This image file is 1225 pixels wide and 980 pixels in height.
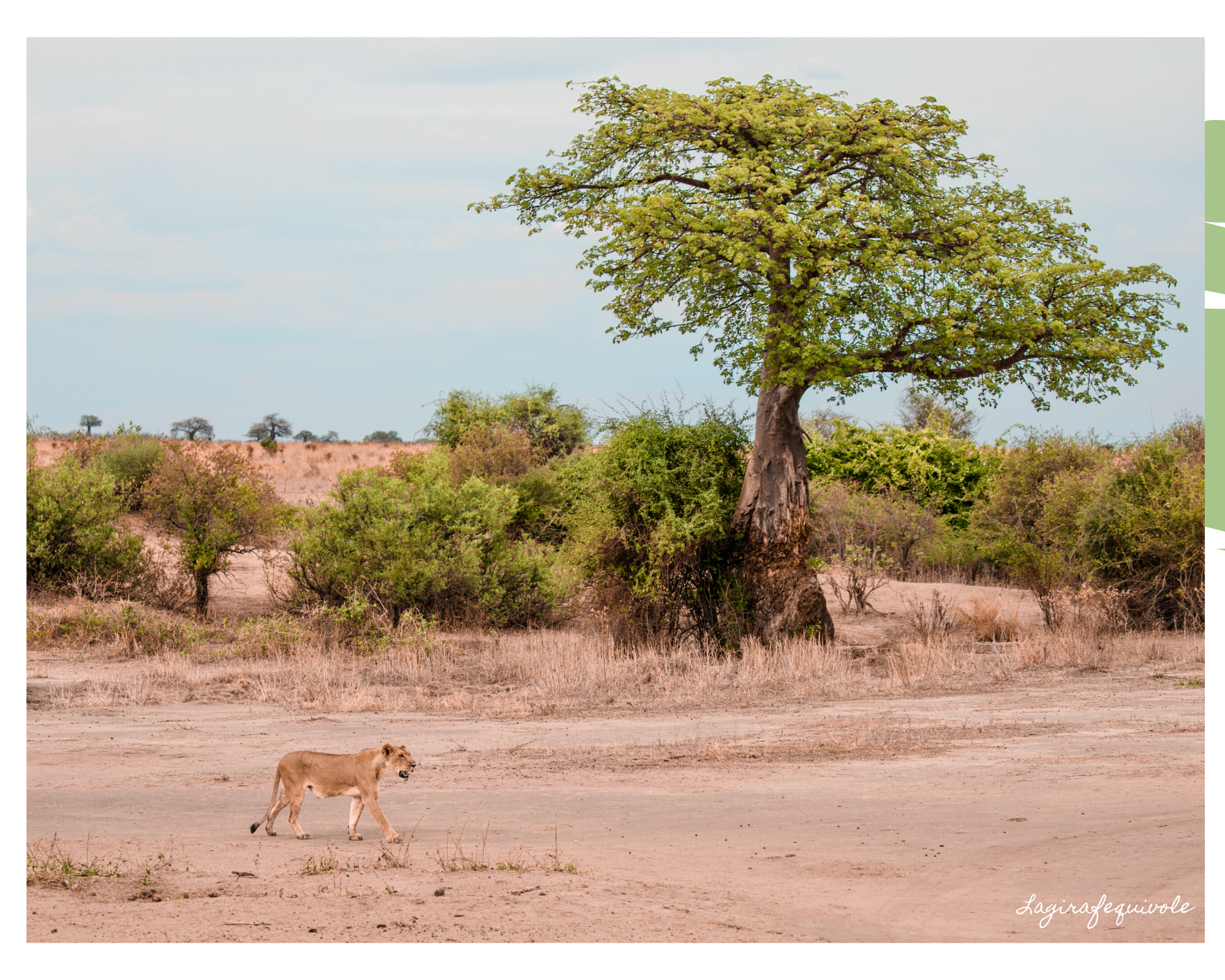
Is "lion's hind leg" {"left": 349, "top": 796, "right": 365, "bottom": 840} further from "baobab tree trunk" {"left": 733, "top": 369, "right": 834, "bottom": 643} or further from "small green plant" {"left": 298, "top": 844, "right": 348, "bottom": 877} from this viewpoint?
"baobab tree trunk" {"left": 733, "top": 369, "right": 834, "bottom": 643}

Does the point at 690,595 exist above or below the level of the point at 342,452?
below

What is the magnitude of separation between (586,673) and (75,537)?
33.4 ft

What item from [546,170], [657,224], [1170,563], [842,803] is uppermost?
[546,170]

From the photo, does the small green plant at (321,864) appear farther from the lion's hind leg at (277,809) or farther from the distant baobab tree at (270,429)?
the distant baobab tree at (270,429)

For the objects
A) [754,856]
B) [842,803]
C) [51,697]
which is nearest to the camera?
[754,856]

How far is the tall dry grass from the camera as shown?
41.9ft

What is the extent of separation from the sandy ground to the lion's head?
20.6 inches

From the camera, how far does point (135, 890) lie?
5.85 m

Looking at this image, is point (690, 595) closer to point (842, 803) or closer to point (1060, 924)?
point (842, 803)

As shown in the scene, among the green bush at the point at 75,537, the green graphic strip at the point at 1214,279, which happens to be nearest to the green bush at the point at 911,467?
the green bush at the point at 75,537

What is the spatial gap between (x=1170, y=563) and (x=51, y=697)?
1519 cm

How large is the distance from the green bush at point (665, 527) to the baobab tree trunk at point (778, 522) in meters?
0.35

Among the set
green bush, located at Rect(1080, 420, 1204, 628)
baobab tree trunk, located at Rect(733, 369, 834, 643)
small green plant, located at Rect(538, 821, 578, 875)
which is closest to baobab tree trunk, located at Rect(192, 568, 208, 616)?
baobab tree trunk, located at Rect(733, 369, 834, 643)

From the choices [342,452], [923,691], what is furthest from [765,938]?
[342,452]
